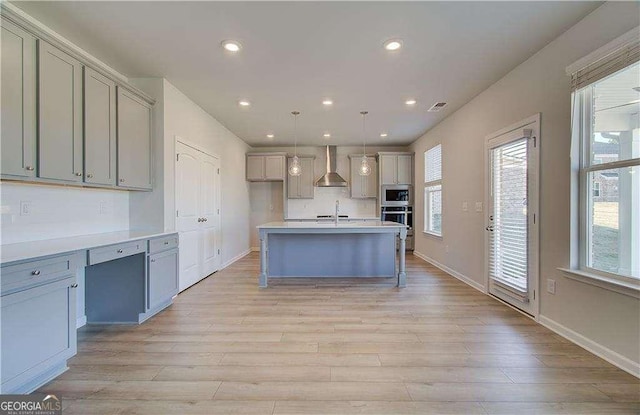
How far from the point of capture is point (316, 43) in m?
2.67

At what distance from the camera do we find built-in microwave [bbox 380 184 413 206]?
6883 millimetres

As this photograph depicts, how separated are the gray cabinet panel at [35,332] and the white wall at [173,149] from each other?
155 centimetres

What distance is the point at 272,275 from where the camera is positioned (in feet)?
15.2

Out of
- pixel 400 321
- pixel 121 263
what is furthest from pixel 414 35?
pixel 121 263

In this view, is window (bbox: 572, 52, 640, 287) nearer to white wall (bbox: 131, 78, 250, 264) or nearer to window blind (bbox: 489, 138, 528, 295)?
window blind (bbox: 489, 138, 528, 295)

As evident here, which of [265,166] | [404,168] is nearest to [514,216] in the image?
[404,168]

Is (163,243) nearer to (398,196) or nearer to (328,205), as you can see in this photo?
(328,205)

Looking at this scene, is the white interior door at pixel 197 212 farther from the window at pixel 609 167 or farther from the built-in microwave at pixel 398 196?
the window at pixel 609 167

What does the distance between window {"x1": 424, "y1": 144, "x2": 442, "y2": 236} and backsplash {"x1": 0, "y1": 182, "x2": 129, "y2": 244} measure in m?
5.06

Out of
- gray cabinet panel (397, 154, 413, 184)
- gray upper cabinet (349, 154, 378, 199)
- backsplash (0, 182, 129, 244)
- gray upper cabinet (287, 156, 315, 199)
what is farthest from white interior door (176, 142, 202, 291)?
gray cabinet panel (397, 154, 413, 184)

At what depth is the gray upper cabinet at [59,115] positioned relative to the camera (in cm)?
217

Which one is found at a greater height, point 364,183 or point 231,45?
point 231,45

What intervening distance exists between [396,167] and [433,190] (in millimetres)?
1269

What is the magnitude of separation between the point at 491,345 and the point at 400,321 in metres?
0.79
